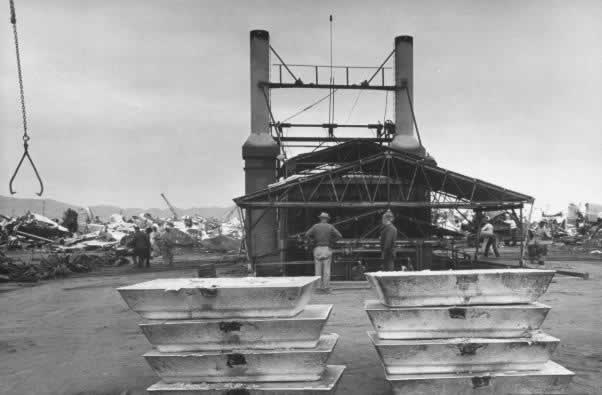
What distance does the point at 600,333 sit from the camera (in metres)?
7.39

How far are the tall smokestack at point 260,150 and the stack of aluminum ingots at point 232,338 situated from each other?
16567 millimetres

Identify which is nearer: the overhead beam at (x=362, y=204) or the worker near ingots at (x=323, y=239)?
the worker near ingots at (x=323, y=239)

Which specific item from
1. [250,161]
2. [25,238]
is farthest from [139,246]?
[25,238]

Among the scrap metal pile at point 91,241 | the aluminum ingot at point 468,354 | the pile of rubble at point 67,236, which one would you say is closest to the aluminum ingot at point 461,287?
the aluminum ingot at point 468,354

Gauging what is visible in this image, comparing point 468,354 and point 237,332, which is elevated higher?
point 237,332

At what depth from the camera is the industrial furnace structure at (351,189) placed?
15516 mm

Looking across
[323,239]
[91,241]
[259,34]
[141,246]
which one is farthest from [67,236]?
[323,239]

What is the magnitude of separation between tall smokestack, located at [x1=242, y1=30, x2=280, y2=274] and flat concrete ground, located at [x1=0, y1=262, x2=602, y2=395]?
365 inches

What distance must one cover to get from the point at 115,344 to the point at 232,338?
12.5 ft

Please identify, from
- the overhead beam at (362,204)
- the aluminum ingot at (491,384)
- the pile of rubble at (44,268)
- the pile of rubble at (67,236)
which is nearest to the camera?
the aluminum ingot at (491,384)

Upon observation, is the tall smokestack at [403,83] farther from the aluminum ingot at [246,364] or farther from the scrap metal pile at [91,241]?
the aluminum ingot at [246,364]

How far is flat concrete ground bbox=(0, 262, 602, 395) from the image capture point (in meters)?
5.45

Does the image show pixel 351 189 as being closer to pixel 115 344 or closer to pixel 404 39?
pixel 404 39

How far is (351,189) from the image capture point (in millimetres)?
19078
